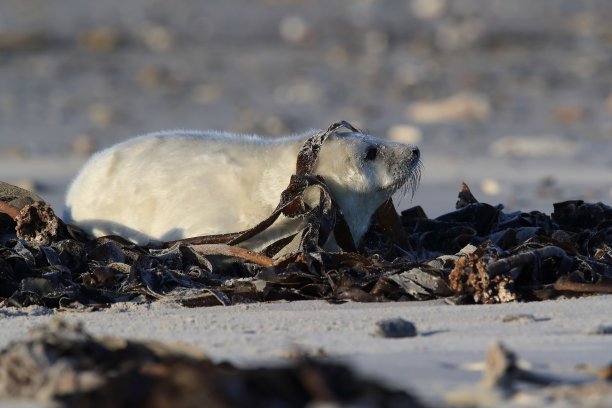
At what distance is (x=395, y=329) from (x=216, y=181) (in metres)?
1.95

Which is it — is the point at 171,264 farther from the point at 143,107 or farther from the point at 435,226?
the point at 143,107

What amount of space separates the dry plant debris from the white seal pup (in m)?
2.19

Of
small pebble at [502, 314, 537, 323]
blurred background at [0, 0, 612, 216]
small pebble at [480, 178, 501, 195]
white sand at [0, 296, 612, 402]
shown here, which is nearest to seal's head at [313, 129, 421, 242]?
white sand at [0, 296, 612, 402]

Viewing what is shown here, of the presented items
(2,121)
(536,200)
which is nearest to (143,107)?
(2,121)

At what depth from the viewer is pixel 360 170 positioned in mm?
4777

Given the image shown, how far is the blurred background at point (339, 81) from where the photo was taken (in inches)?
400

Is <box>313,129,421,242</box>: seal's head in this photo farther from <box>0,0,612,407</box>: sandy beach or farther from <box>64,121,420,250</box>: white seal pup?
<box>0,0,612,407</box>: sandy beach

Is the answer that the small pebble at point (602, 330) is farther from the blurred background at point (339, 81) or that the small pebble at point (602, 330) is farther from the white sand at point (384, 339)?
the blurred background at point (339, 81)

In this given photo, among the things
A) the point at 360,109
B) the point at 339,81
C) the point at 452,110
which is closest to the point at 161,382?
the point at 452,110

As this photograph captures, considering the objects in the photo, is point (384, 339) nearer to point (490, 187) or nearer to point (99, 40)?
point (490, 187)

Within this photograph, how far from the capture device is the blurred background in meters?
10.2

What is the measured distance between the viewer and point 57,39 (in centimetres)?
1856

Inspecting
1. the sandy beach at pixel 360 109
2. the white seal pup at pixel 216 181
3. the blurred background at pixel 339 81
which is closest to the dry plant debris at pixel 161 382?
the sandy beach at pixel 360 109

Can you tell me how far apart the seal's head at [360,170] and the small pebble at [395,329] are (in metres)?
1.61
